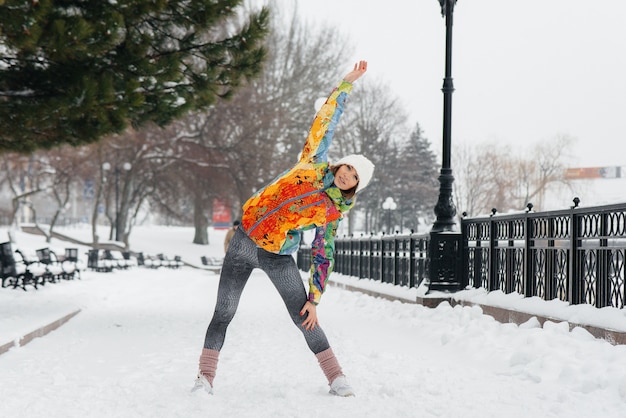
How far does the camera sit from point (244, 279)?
17.3 feet

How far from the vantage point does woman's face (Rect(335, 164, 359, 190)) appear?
15.7ft

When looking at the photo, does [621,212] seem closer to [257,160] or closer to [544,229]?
[544,229]

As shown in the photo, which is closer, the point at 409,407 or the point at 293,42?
the point at 409,407

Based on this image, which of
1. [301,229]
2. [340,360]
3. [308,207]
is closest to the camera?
[308,207]

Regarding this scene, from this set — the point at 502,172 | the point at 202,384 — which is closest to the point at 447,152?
the point at 202,384

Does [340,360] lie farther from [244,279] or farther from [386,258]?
[386,258]

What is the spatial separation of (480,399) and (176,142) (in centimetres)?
4152

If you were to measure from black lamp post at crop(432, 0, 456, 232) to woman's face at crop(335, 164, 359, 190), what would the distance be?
7.31m

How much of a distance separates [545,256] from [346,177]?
15.1ft

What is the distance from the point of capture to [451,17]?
41.8 ft

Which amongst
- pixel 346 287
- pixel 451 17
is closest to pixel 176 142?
pixel 346 287

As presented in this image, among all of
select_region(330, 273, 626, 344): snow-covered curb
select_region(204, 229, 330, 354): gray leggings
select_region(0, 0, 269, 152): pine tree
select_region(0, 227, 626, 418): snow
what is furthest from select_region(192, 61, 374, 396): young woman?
select_region(0, 0, 269, 152): pine tree

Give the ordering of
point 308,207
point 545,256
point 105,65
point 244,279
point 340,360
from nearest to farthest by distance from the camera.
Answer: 1. point 308,207
2. point 244,279
3. point 340,360
4. point 545,256
5. point 105,65

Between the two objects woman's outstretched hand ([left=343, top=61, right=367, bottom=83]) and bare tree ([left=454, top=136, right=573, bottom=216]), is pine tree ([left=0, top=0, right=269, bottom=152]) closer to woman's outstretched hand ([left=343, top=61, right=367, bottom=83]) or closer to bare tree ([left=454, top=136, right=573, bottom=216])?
woman's outstretched hand ([left=343, top=61, right=367, bottom=83])
